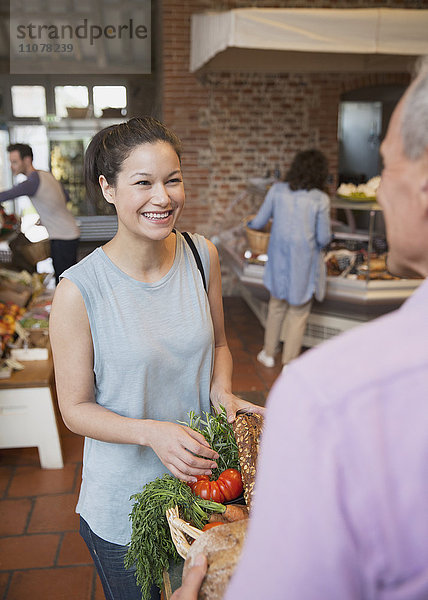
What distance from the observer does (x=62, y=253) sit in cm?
575

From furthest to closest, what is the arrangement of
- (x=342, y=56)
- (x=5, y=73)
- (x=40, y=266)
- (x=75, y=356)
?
(x=5, y=73)
(x=40, y=266)
(x=342, y=56)
(x=75, y=356)

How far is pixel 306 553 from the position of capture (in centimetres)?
51

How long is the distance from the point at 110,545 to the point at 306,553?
3.78ft

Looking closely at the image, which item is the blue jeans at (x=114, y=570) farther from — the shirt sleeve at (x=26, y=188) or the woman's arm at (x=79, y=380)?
the shirt sleeve at (x=26, y=188)

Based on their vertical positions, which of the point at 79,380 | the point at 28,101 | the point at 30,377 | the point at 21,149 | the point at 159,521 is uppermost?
the point at 28,101

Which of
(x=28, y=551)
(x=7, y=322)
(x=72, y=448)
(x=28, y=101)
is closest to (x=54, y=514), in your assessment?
(x=28, y=551)

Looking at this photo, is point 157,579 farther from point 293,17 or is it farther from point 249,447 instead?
point 293,17

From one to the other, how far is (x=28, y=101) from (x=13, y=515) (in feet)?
34.4

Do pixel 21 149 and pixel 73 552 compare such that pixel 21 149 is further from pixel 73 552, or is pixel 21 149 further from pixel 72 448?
pixel 73 552

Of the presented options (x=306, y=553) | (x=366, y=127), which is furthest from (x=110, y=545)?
(x=366, y=127)

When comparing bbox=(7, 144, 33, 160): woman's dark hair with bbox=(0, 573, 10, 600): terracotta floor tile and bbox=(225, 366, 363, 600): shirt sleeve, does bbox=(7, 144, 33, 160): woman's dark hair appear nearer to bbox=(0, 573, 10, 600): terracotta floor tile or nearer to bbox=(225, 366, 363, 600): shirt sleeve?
bbox=(0, 573, 10, 600): terracotta floor tile

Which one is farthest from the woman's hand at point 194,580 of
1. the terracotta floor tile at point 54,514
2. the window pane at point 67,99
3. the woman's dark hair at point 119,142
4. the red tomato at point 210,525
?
the window pane at point 67,99

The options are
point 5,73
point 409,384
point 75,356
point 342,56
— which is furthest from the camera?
point 5,73

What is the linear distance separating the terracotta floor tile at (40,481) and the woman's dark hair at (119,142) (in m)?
2.47
